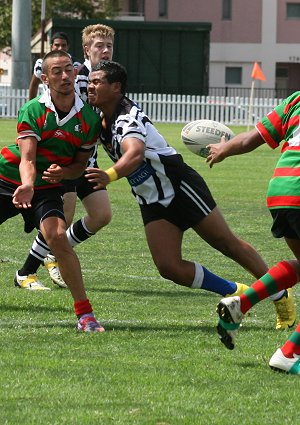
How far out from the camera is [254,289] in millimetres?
6977

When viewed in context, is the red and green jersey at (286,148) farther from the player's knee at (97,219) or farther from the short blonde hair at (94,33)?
the player's knee at (97,219)

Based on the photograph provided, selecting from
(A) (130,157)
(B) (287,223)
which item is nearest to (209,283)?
(A) (130,157)

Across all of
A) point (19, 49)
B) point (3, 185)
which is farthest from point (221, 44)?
point (3, 185)

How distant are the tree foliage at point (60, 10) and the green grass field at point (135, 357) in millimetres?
48317

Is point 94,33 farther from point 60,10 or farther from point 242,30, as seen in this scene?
point 242,30

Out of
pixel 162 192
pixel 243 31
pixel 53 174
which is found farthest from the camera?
pixel 243 31

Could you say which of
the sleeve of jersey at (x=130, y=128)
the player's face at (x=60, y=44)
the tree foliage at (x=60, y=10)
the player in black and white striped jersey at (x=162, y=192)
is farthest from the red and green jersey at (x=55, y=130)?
the tree foliage at (x=60, y=10)

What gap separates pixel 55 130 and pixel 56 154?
0.20 metres

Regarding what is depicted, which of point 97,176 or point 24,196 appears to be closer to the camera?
point 97,176

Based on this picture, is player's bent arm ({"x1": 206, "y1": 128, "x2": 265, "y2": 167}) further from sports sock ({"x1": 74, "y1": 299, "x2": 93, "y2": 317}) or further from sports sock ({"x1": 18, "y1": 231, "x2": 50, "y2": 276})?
sports sock ({"x1": 18, "y1": 231, "x2": 50, "y2": 276})

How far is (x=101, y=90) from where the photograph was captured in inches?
315

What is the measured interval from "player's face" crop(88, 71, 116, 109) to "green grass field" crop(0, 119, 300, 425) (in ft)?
4.90

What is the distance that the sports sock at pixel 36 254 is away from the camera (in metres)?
9.66

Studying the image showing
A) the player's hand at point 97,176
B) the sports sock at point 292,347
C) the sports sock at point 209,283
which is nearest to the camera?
the sports sock at point 292,347
